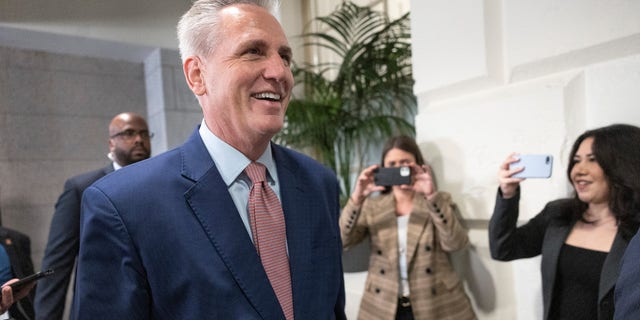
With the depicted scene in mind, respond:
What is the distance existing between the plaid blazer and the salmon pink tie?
3.55 ft

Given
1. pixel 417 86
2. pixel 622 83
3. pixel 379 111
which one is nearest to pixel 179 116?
pixel 379 111

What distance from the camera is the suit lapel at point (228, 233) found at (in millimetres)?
788

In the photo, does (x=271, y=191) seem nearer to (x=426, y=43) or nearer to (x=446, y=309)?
(x=446, y=309)

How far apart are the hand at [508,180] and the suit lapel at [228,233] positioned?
42.2 inches

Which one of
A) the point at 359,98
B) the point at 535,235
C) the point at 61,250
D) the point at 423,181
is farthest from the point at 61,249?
the point at 535,235

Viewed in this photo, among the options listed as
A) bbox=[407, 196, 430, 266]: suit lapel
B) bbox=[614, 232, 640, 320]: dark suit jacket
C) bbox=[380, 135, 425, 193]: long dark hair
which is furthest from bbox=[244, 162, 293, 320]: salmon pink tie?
bbox=[380, 135, 425, 193]: long dark hair

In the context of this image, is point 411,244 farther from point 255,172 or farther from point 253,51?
point 253,51

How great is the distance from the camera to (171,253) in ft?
2.53

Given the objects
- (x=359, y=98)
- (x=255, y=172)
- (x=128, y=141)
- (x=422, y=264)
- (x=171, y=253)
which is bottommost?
(x=422, y=264)

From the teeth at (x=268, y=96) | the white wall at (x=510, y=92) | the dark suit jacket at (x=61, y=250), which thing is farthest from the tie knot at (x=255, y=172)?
the dark suit jacket at (x=61, y=250)

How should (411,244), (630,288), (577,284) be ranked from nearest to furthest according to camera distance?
(630,288) < (577,284) < (411,244)

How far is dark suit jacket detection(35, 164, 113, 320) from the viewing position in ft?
6.28

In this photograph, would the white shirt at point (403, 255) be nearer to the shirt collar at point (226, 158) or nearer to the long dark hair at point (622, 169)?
the long dark hair at point (622, 169)

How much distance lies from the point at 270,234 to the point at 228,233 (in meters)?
0.11
